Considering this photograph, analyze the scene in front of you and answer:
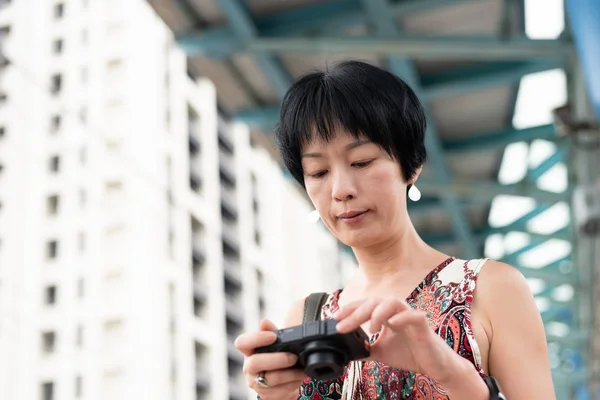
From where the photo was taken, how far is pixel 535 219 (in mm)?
11422

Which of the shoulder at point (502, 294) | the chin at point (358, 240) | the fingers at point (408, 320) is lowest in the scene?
the fingers at point (408, 320)

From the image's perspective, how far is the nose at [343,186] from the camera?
4.43ft

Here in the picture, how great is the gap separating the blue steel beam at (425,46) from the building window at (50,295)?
2349 centimetres

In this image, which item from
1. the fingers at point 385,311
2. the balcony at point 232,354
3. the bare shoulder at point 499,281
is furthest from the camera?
the balcony at point 232,354

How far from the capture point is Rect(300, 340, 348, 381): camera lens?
1141 millimetres

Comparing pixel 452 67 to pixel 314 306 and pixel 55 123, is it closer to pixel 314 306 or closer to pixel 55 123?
pixel 314 306

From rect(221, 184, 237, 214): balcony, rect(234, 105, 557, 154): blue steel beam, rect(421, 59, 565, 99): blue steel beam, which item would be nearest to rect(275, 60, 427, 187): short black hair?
rect(421, 59, 565, 99): blue steel beam

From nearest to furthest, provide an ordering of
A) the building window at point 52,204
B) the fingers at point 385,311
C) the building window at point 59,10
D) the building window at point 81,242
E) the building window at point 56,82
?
the fingers at point 385,311, the building window at point 52,204, the building window at point 81,242, the building window at point 56,82, the building window at point 59,10

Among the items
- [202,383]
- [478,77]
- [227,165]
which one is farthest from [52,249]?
[478,77]

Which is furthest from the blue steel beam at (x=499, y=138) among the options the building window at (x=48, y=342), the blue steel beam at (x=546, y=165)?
the building window at (x=48, y=342)

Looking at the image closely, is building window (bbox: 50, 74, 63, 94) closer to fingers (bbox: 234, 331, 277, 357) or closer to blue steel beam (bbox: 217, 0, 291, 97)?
blue steel beam (bbox: 217, 0, 291, 97)

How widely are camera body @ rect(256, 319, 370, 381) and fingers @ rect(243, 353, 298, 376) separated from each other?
11mm

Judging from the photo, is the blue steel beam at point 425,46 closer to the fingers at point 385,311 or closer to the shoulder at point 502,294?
the shoulder at point 502,294

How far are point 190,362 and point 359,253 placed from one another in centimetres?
3289
